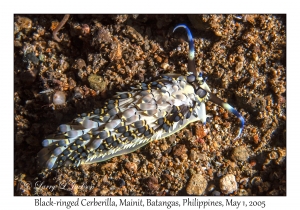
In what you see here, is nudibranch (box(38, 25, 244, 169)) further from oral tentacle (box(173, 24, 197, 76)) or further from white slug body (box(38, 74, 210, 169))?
oral tentacle (box(173, 24, 197, 76))

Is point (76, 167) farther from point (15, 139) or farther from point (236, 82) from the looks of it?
point (236, 82)

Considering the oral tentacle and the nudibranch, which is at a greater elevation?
the oral tentacle

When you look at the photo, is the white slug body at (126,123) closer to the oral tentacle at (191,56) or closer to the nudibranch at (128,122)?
the nudibranch at (128,122)

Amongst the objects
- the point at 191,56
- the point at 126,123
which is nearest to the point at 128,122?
the point at 126,123

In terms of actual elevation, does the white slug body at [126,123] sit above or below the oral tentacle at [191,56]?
below

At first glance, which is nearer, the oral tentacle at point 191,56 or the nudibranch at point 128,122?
the nudibranch at point 128,122

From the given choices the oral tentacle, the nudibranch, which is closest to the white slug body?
the nudibranch

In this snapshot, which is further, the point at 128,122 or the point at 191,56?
the point at 191,56

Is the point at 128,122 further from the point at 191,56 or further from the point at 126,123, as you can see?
the point at 191,56

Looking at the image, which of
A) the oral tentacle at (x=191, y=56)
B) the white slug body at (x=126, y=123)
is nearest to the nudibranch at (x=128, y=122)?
the white slug body at (x=126, y=123)
